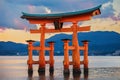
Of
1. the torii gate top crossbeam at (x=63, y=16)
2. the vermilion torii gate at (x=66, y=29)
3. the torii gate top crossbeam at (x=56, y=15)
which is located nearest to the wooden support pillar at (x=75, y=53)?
the vermilion torii gate at (x=66, y=29)

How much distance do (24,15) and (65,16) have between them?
11.3 feet

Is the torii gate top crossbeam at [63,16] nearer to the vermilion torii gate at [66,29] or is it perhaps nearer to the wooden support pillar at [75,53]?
the vermilion torii gate at [66,29]

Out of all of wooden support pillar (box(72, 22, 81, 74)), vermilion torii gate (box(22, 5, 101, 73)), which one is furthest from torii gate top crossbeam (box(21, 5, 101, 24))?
wooden support pillar (box(72, 22, 81, 74))

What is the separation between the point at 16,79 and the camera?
2598cm

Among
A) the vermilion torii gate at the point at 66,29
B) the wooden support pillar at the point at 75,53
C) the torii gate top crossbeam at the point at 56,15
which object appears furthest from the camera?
the wooden support pillar at the point at 75,53

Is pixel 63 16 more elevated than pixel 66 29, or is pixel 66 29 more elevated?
pixel 63 16

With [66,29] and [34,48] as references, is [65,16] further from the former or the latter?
[34,48]

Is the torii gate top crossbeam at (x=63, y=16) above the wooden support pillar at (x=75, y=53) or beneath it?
above

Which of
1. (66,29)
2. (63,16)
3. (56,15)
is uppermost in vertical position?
(56,15)

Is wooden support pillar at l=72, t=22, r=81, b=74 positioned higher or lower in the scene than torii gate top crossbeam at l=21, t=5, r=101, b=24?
lower

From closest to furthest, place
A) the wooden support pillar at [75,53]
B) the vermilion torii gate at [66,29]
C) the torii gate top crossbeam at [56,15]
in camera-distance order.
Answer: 1. the torii gate top crossbeam at [56,15]
2. the vermilion torii gate at [66,29]
3. the wooden support pillar at [75,53]

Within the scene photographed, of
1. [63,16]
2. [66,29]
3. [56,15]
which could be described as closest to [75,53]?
[66,29]

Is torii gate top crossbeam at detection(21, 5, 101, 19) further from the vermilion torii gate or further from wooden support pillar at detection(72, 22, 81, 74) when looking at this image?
wooden support pillar at detection(72, 22, 81, 74)

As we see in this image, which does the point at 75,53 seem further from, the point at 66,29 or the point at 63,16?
the point at 63,16
